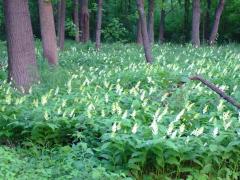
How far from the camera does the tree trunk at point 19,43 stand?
981 cm

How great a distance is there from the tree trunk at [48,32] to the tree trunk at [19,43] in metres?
3.92

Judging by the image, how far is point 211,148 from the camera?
538 cm

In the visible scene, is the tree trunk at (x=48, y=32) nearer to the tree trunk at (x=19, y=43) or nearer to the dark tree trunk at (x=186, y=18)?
the tree trunk at (x=19, y=43)

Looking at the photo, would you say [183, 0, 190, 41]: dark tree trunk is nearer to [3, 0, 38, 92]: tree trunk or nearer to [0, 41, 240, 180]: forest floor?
[3, 0, 38, 92]: tree trunk

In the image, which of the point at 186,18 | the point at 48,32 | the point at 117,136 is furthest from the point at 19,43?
the point at 186,18

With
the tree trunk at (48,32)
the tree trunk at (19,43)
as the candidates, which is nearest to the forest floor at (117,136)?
the tree trunk at (19,43)

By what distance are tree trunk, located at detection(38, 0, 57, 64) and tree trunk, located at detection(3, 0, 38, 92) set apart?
3.92 metres

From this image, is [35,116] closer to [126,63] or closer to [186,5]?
[126,63]

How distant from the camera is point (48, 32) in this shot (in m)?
15.0

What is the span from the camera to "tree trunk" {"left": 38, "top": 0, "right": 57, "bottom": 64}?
1438cm

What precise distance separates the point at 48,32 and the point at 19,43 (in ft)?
16.7

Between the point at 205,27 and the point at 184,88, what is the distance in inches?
1080

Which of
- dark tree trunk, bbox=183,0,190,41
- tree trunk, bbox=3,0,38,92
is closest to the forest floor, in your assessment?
tree trunk, bbox=3,0,38,92

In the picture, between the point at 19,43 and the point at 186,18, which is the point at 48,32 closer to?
the point at 19,43
